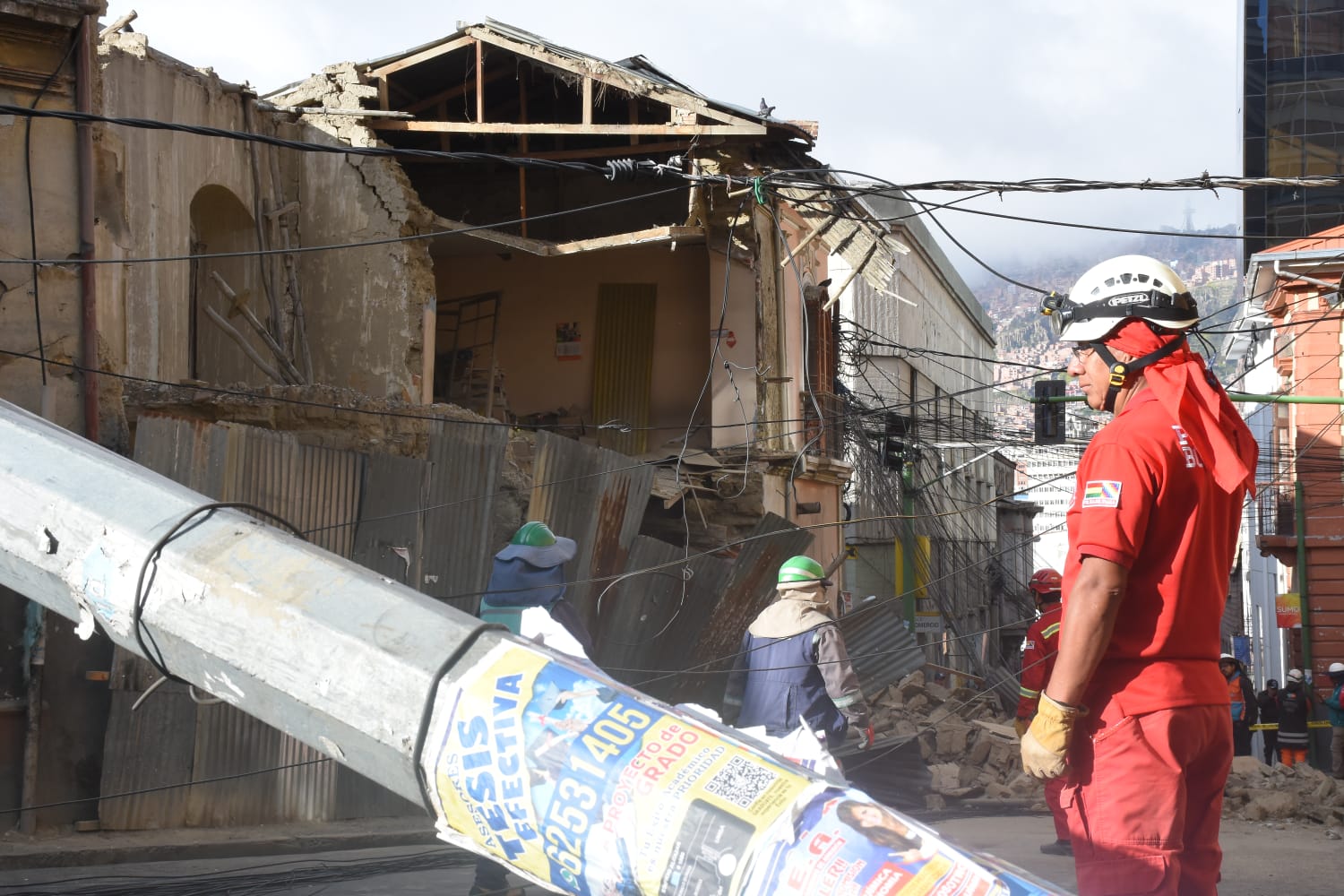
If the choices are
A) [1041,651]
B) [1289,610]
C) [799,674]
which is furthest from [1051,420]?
[1289,610]

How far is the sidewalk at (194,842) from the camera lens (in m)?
7.67

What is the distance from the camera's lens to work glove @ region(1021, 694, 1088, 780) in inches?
127

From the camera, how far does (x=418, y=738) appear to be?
2.39 m

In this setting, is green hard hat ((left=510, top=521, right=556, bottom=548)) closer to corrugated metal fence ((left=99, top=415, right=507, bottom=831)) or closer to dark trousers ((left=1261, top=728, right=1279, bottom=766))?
corrugated metal fence ((left=99, top=415, right=507, bottom=831))

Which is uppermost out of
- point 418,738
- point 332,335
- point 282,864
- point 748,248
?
point 748,248

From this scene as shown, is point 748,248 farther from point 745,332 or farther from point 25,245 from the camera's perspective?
point 25,245

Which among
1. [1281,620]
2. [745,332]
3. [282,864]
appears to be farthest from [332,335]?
[1281,620]

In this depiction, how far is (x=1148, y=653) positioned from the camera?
3281 mm

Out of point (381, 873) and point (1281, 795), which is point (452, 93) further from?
point (1281, 795)

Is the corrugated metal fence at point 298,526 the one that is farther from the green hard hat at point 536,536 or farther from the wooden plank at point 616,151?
the wooden plank at point 616,151

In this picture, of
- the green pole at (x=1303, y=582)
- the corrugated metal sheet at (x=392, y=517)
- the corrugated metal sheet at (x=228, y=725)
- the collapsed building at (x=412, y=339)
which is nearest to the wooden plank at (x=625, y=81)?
the collapsed building at (x=412, y=339)

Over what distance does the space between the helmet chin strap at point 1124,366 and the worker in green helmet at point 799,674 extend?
300 centimetres

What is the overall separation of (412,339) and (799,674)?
27.8ft

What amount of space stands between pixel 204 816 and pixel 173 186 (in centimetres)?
612
